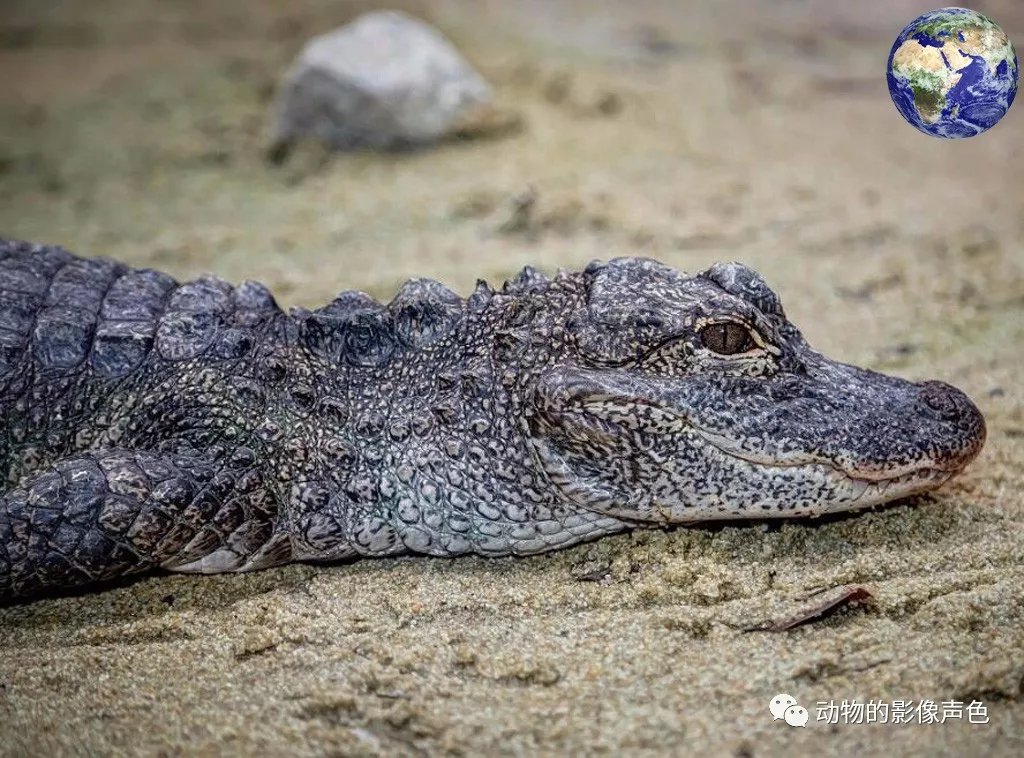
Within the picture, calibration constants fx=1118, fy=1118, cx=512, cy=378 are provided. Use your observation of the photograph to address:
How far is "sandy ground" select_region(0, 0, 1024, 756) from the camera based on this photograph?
10.4 feet

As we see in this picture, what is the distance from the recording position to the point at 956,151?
26.8 ft

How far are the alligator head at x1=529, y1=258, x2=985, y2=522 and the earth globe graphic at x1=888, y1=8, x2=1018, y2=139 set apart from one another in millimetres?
839

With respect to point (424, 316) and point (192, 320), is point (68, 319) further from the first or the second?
point (424, 316)

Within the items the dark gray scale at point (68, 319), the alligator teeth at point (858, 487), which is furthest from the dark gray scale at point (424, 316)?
the alligator teeth at point (858, 487)

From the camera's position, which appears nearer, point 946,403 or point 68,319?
point 946,403

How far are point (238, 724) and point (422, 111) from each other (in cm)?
584

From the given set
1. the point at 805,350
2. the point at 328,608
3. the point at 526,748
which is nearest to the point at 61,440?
the point at 328,608

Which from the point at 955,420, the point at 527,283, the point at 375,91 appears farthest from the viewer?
the point at 375,91

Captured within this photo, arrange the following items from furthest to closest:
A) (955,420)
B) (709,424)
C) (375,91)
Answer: (375,91), (955,420), (709,424)

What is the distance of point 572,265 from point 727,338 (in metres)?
2.85

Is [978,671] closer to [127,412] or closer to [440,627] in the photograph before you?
[440,627]

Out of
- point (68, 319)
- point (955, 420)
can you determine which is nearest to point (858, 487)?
point (955, 420)

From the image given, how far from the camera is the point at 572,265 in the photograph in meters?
6.48

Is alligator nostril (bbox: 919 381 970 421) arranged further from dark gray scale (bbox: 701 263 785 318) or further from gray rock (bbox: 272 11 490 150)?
gray rock (bbox: 272 11 490 150)
